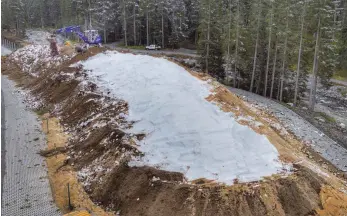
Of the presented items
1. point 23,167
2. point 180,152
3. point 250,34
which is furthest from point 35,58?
point 180,152

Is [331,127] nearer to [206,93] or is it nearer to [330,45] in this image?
[330,45]

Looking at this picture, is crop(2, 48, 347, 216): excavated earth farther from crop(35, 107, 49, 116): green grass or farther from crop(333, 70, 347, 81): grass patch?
crop(333, 70, 347, 81): grass patch

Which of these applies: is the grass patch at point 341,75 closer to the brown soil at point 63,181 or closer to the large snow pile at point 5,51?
the brown soil at point 63,181

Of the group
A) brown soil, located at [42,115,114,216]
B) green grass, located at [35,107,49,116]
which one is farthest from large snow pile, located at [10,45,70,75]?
brown soil, located at [42,115,114,216]

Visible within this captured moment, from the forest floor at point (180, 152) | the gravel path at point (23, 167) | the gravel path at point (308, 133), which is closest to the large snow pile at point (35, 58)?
the gravel path at point (23, 167)

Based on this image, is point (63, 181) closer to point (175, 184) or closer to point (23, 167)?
point (23, 167)

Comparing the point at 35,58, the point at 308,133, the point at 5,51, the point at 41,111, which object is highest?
the point at 5,51

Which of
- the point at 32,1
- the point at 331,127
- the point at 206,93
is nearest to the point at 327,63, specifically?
the point at 331,127
